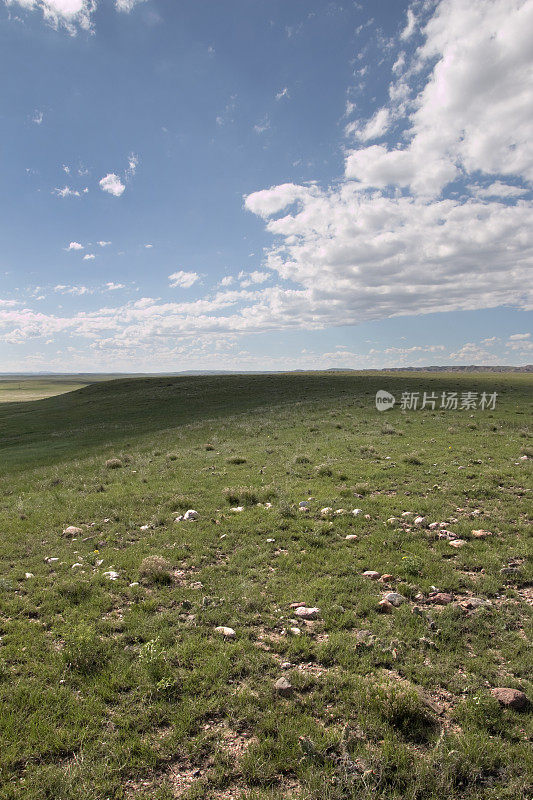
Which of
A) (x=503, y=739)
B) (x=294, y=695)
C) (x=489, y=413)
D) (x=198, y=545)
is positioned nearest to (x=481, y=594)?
(x=503, y=739)

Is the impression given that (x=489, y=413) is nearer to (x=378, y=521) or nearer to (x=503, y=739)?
(x=378, y=521)

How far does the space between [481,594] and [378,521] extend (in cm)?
383

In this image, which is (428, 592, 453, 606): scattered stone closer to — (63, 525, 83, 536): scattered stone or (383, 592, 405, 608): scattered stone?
(383, 592, 405, 608): scattered stone

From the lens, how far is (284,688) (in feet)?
18.2

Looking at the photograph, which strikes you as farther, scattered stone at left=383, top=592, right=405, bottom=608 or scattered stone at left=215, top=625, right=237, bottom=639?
scattered stone at left=383, top=592, right=405, bottom=608

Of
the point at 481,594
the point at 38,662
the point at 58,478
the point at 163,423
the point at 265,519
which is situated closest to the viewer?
the point at 38,662

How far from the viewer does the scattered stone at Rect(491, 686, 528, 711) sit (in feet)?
16.7

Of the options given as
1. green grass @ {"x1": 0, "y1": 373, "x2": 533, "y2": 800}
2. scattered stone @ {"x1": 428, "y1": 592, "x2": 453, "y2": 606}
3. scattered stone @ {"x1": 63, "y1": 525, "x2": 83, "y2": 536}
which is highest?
scattered stone @ {"x1": 428, "y1": 592, "x2": 453, "y2": 606}

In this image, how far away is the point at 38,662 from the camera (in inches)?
250

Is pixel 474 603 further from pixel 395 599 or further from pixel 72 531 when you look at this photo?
pixel 72 531

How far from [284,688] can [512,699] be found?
10.3 ft

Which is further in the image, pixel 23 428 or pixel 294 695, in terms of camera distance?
pixel 23 428

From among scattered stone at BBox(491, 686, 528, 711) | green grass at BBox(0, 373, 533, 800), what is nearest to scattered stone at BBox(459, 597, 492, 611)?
green grass at BBox(0, 373, 533, 800)

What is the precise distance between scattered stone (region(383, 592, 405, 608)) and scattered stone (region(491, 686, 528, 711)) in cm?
231
